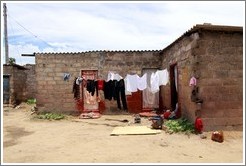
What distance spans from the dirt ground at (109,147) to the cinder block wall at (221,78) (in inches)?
19.7

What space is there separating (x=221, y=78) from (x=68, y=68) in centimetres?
791

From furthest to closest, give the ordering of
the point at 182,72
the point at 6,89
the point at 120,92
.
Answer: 1. the point at 6,89
2. the point at 120,92
3. the point at 182,72

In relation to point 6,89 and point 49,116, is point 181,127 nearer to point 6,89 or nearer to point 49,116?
point 49,116

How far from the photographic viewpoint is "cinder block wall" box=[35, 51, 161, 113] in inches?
596

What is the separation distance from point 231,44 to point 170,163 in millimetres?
4715

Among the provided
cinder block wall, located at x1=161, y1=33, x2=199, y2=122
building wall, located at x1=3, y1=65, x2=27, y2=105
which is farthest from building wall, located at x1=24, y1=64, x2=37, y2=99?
cinder block wall, located at x1=161, y1=33, x2=199, y2=122

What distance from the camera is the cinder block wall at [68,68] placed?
49.7 feet

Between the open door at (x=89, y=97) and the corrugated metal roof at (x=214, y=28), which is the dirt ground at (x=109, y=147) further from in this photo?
the open door at (x=89, y=97)

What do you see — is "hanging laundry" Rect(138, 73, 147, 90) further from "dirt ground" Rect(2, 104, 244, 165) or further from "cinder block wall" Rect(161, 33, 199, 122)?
"dirt ground" Rect(2, 104, 244, 165)

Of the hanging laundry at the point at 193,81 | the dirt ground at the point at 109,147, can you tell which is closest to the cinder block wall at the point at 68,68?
the dirt ground at the point at 109,147

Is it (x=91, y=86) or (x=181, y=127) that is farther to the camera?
(x=91, y=86)

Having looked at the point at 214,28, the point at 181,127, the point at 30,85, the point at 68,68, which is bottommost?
the point at 181,127

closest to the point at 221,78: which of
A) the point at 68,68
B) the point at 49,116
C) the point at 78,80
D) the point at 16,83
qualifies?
the point at 78,80

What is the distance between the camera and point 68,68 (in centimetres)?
1514
